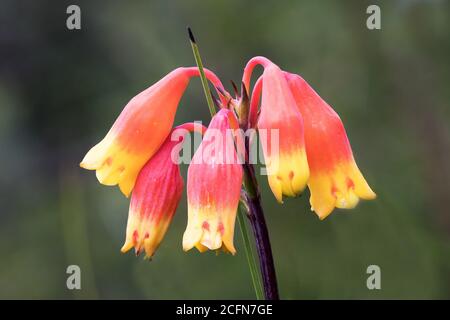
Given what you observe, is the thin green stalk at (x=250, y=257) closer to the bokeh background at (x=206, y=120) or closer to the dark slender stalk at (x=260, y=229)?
the dark slender stalk at (x=260, y=229)

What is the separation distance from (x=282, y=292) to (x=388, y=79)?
3.23 ft

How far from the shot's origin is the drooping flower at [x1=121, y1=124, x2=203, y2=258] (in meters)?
1.53

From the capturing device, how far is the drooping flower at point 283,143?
1.41m

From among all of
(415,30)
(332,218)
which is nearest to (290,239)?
(332,218)

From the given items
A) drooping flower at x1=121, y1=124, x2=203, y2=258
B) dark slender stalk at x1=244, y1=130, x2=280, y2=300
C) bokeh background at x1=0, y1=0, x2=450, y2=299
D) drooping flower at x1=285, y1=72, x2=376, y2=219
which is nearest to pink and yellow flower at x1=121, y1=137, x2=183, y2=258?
drooping flower at x1=121, y1=124, x2=203, y2=258

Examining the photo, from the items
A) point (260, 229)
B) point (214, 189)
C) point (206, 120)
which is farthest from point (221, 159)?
point (206, 120)

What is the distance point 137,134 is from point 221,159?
0.21 metres

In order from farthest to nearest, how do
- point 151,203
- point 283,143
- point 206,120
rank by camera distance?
point 206,120, point 151,203, point 283,143

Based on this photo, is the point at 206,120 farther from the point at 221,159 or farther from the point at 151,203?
the point at 221,159

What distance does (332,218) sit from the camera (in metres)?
3.00

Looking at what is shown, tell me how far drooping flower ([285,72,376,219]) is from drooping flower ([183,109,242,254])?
0.54ft

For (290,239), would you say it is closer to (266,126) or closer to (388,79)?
(388,79)

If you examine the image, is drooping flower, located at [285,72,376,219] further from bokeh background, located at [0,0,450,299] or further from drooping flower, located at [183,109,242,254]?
bokeh background, located at [0,0,450,299]

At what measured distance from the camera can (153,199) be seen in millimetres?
1545
